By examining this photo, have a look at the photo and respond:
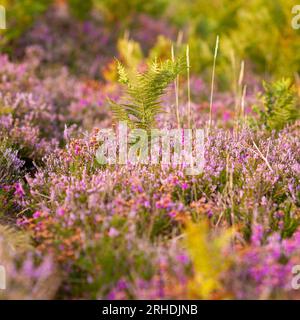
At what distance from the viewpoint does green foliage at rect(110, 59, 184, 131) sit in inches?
158

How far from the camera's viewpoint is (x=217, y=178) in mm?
3910

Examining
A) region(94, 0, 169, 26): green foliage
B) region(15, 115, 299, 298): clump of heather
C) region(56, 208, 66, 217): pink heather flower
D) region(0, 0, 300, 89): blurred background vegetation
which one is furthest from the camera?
region(94, 0, 169, 26): green foliage

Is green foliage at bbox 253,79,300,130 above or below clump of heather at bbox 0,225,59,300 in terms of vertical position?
above

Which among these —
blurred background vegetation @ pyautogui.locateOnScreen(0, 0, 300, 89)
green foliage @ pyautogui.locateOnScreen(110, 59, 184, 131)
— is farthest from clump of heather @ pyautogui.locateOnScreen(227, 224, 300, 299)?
A: blurred background vegetation @ pyautogui.locateOnScreen(0, 0, 300, 89)

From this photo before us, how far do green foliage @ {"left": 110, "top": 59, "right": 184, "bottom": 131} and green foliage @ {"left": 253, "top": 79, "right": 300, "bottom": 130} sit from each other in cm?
150

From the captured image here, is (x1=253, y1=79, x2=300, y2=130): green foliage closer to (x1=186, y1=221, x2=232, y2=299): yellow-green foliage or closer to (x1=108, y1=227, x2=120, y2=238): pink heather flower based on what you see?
(x1=108, y1=227, x2=120, y2=238): pink heather flower

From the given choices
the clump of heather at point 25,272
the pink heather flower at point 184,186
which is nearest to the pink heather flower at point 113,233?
the clump of heather at point 25,272
